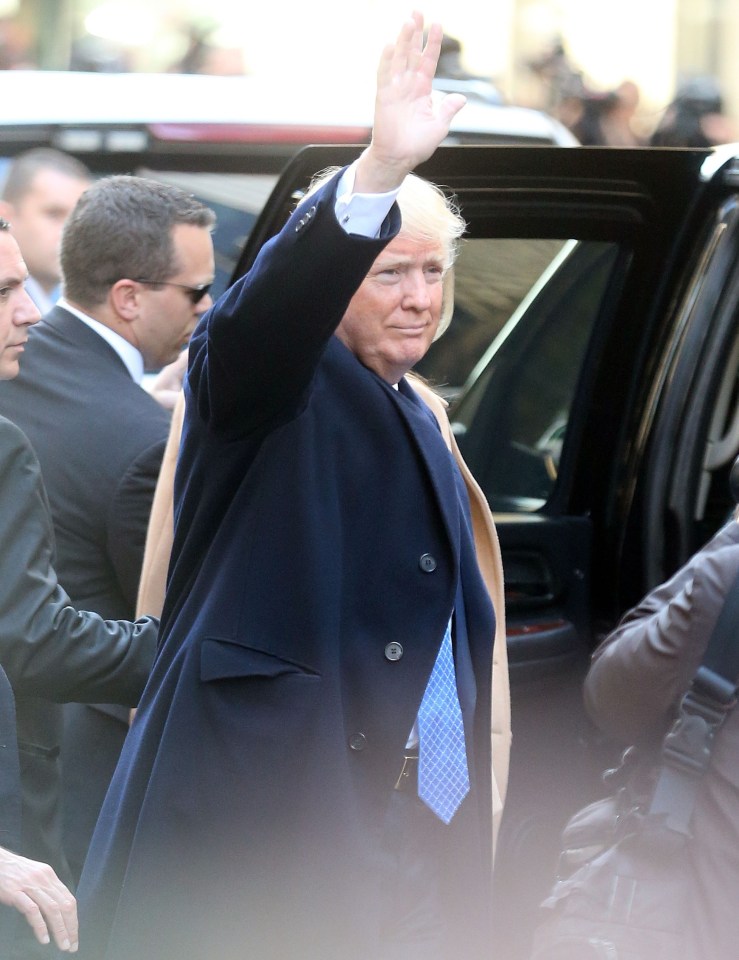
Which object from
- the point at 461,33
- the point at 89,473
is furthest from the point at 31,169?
the point at 461,33

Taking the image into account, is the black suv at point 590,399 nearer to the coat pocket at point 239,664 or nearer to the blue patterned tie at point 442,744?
the blue patterned tie at point 442,744

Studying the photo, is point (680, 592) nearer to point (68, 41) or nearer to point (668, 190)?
point (668, 190)

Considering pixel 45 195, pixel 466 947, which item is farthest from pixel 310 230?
pixel 45 195

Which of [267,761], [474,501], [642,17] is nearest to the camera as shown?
[267,761]

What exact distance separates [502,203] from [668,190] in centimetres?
37

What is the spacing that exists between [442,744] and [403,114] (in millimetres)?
888

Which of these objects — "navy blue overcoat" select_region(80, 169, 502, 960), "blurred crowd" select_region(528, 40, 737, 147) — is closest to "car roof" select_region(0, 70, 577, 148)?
"blurred crowd" select_region(528, 40, 737, 147)

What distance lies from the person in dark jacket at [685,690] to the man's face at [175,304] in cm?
116

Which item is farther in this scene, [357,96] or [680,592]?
[357,96]

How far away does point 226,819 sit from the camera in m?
2.16

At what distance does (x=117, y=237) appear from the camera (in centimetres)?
316

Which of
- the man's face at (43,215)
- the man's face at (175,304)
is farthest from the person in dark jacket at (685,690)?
A: the man's face at (43,215)

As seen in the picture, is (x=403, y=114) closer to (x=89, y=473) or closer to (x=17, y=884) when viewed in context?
(x=17, y=884)

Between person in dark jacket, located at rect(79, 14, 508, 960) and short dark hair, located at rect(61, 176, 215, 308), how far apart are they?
0.98 metres
